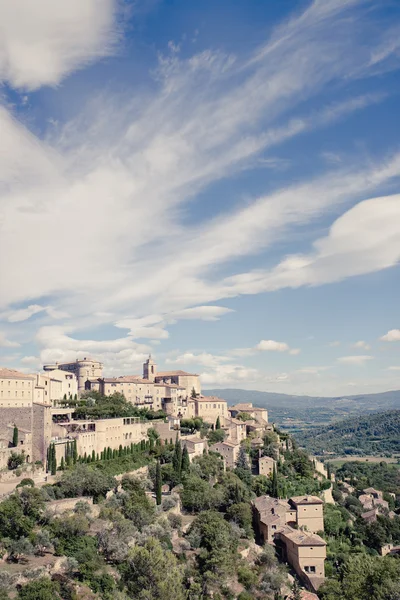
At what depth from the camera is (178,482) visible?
5603 cm

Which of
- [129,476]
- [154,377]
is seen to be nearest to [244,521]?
[129,476]

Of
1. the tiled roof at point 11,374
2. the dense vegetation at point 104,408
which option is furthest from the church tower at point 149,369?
the tiled roof at point 11,374

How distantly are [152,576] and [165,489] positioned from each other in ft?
72.9

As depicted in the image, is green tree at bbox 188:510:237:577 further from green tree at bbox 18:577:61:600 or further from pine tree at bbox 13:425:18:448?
pine tree at bbox 13:425:18:448

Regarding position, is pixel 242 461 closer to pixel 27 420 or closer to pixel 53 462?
pixel 53 462

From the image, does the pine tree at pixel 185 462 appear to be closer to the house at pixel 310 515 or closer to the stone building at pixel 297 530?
the stone building at pixel 297 530

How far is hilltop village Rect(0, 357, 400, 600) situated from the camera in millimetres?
40406

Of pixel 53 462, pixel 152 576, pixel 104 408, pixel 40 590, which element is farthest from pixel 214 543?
pixel 104 408

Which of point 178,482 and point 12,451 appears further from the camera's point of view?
point 178,482

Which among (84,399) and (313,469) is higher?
(84,399)

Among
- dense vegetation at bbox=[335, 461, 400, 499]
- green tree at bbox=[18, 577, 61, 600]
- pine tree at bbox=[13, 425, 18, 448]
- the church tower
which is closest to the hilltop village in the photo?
green tree at bbox=[18, 577, 61, 600]

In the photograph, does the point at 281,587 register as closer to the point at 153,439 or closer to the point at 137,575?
the point at 137,575

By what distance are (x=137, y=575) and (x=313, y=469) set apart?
51.7 m

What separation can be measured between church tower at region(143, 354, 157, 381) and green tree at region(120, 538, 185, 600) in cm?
6354
